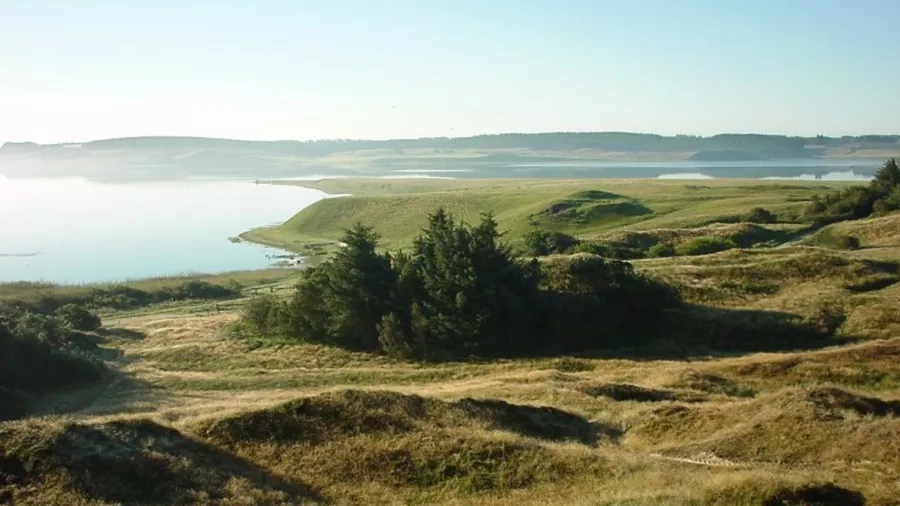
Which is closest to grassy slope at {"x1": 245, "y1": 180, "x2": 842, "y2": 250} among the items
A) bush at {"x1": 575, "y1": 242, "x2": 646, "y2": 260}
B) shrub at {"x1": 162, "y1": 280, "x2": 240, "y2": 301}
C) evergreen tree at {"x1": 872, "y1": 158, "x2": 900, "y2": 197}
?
evergreen tree at {"x1": 872, "y1": 158, "x2": 900, "y2": 197}

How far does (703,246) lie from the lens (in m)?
70.1

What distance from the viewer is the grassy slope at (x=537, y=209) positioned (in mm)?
105125

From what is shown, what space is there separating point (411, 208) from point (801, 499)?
125221 mm

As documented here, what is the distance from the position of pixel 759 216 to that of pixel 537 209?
1381 inches

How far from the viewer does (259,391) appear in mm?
36344

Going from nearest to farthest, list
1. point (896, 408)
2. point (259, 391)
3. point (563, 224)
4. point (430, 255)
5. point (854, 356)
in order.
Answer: point (896, 408) → point (854, 356) → point (259, 391) → point (430, 255) → point (563, 224)

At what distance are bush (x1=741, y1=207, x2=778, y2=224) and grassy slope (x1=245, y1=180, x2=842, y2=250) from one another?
6.97 ft

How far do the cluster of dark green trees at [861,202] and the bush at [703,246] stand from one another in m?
18.7

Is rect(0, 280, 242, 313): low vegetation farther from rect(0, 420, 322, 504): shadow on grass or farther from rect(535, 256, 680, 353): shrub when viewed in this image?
rect(0, 420, 322, 504): shadow on grass

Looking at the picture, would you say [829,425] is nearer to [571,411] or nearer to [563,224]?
[571,411]

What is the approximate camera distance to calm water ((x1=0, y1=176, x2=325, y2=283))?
330ft

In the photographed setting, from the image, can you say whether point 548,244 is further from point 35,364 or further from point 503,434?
point 503,434

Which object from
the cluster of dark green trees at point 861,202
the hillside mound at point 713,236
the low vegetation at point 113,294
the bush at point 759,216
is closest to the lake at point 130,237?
the low vegetation at point 113,294

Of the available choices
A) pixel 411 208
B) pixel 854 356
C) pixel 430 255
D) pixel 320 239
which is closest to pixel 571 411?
pixel 854 356
